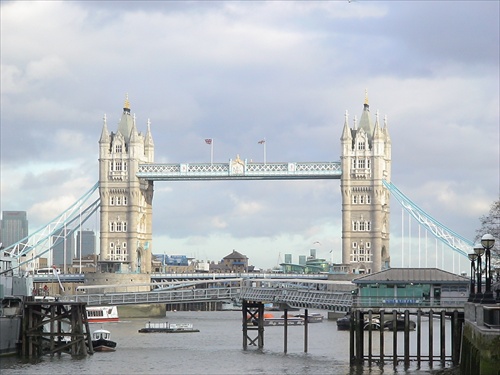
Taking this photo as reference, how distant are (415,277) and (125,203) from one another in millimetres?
103908

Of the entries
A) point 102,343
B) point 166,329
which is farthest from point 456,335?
point 166,329

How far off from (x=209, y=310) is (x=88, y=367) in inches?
4692

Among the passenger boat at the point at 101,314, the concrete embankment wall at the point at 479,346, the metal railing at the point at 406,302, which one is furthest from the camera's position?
the passenger boat at the point at 101,314

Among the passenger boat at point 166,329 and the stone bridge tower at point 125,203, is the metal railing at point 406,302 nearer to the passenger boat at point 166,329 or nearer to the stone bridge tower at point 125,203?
the passenger boat at point 166,329

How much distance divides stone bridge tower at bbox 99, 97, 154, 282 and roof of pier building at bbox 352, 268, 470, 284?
9824 centimetres

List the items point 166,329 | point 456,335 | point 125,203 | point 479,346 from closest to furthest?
point 479,346 < point 456,335 < point 166,329 < point 125,203

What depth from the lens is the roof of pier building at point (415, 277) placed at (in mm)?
63841

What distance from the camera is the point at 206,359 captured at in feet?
225

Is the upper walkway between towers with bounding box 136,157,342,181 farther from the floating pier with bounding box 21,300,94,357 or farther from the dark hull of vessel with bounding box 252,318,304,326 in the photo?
the floating pier with bounding box 21,300,94,357

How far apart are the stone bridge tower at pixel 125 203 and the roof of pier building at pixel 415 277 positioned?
98.2 m

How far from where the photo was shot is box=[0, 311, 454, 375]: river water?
60469 millimetres

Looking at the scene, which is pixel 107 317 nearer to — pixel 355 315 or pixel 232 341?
pixel 232 341

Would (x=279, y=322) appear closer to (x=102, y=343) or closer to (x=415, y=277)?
(x=102, y=343)

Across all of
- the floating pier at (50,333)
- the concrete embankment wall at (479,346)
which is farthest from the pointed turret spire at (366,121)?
the concrete embankment wall at (479,346)
